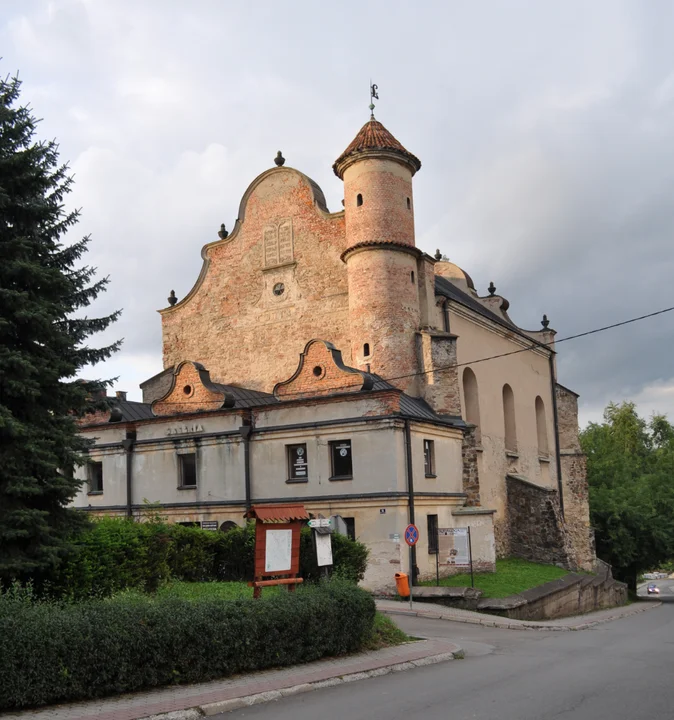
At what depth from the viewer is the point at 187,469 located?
95.7 feet

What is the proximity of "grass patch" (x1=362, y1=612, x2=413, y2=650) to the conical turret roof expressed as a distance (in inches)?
770

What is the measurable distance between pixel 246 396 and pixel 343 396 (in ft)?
21.6

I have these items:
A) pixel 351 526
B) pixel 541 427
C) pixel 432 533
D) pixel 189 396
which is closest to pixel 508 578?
pixel 432 533

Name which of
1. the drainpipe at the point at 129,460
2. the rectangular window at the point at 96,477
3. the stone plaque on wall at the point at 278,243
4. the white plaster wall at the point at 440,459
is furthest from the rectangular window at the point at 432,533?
the rectangular window at the point at 96,477

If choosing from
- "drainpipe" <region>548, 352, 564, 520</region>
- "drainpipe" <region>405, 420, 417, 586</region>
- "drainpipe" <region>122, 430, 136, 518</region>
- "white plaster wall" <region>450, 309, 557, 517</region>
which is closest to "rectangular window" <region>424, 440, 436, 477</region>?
"drainpipe" <region>405, 420, 417, 586</region>

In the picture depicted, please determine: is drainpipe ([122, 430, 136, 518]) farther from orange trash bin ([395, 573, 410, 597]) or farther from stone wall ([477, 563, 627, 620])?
stone wall ([477, 563, 627, 620])

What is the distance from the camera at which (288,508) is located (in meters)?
14.5

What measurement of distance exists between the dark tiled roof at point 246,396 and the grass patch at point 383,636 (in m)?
15.2

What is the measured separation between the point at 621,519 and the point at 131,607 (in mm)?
34969

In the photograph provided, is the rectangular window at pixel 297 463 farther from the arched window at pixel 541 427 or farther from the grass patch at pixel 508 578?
the arched window at pixel 541 427

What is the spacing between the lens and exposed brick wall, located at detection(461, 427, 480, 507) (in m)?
28.2

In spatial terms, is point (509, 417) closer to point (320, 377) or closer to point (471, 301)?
point (471, 301)

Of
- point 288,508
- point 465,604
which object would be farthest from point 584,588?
point 288,508

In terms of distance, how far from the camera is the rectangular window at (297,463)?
1047 inches
